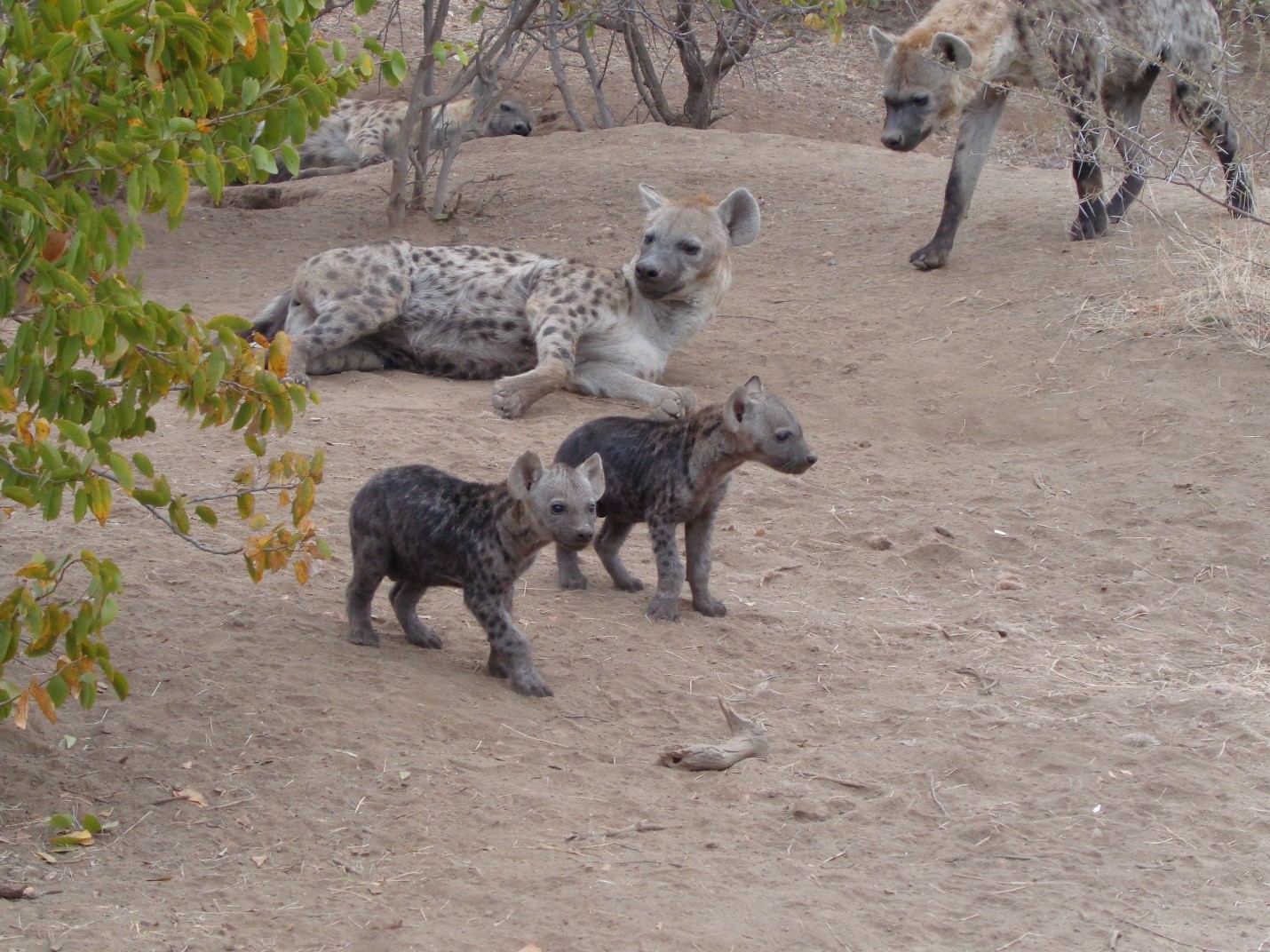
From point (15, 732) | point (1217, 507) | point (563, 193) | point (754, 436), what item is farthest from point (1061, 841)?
point (563, 193)

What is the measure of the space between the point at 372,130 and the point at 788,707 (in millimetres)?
9139

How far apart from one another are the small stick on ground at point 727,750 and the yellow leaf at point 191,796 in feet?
3.51

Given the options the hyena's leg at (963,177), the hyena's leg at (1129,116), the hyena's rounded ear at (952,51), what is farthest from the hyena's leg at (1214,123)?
the hyena's rounded ear at (952,51)

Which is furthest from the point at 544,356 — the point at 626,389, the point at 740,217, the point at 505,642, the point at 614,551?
the point at 505,642

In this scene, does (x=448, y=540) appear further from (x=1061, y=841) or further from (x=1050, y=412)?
(x=1050, y=412)

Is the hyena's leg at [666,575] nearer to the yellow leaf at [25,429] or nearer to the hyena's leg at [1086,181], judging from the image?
the yellow leaf at [25,429]

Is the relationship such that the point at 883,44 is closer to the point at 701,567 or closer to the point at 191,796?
the point at 701,567

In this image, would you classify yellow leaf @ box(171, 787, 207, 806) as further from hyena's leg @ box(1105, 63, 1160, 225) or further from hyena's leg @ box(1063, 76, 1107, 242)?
hyena's leg @ box(1105, 63, 1160, 225)

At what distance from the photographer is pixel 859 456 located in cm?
616

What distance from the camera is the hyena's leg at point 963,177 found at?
8.09m

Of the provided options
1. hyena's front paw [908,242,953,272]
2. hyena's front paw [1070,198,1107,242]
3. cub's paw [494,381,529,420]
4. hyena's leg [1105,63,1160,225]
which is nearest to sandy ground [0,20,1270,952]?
cub's paw [494,381,529,420]

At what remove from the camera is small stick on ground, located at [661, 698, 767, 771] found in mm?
3498

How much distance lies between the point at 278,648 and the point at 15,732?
2.42 ft

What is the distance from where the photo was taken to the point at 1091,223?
8219mm
